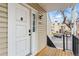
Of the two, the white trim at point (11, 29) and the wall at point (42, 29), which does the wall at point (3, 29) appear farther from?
the wall at point (42, 29)

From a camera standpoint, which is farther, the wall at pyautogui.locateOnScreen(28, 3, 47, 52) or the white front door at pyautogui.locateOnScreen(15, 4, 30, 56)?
the wall at pyautogui.locateOnScreen(28, 3, 47, 52)

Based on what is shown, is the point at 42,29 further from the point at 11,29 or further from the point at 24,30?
the point at 11,29

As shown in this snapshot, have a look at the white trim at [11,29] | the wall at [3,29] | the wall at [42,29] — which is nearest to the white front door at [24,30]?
the white trim at [11,29]

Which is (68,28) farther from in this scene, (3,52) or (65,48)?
(3,52)

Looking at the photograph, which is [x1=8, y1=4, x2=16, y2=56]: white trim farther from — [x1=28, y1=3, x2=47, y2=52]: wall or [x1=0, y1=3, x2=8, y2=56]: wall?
[x1=28, y1=3, x2=47, y2=52]: wall

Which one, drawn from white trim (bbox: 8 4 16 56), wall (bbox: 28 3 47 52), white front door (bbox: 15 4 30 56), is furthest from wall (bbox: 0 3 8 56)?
wall (bbox: 28 3 47 52)

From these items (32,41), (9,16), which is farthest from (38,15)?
(9,16)

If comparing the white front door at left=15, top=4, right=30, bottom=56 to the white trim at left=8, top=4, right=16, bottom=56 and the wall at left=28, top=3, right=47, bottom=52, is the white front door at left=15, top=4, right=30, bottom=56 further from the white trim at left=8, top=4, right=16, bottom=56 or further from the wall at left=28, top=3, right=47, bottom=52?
the wall at left=28, top=3, right=47, bottom=52

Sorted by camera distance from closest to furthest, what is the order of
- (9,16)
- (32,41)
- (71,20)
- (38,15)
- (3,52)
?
(3,52) → (9,16) → (71,20) → (32,41) → (38,15)

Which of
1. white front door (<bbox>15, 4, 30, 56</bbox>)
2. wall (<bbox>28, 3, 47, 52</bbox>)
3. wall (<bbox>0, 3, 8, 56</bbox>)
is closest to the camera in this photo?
wall (<bbox>0, 3, 8, 56</bbox>)

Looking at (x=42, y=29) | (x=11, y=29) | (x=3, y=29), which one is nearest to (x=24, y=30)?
(x=11, y=29)

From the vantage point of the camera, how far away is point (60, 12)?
5367 millimetres

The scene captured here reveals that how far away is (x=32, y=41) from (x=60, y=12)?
4.90 ft

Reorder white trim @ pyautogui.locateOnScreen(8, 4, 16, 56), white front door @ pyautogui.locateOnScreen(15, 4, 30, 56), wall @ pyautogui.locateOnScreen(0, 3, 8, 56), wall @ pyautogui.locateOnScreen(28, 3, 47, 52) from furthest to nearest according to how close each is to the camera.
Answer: wall @ pyautogui.locateOnScreen(28, 3, 47, 52) → white front door @ pyautogui.locateOnScreen(15, 4, 30, 56) → white trim @ pyautogui.locateOnScreen(8, 4, 16, 56) → wall @ pyautogui.locateOnScreen(0, 3, 8, 56)
